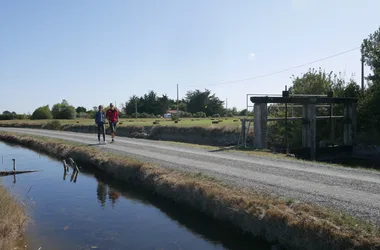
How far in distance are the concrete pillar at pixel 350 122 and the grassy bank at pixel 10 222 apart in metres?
19.1

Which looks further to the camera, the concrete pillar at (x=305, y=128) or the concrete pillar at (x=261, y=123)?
the concrete pillar at (x=305, y=128)

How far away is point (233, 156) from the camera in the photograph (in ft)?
53.8

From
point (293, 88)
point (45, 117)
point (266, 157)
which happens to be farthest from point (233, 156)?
point (45, 117)

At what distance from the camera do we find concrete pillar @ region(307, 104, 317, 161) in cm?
2050

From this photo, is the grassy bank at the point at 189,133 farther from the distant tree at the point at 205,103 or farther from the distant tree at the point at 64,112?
the distant tree at the point at 205,103

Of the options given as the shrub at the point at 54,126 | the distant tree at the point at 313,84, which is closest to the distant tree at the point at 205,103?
the shrub at the point at 54,126

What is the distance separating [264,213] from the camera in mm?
7879

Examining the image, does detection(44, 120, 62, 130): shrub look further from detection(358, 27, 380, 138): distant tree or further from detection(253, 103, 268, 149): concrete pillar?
detection(358, 27, 380, 138): distant tree

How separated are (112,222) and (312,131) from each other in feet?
47.0

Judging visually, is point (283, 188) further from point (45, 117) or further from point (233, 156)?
point (45, 117)

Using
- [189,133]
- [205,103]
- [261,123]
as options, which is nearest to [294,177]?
[261,123]

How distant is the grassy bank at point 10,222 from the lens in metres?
7.47

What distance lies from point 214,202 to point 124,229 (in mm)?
2247

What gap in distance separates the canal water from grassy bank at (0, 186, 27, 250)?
0.33 meters
